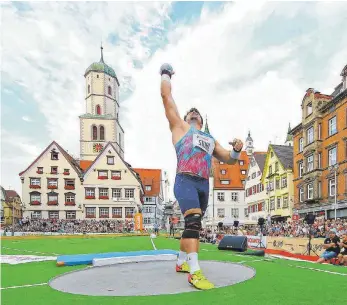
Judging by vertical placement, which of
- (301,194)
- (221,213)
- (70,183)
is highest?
(70,183)

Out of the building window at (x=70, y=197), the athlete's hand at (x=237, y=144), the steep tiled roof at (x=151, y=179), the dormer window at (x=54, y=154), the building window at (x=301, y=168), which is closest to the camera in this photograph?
the athlete's hand at (x=237, y=144)

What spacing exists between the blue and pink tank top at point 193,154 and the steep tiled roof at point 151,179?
60.1 metres

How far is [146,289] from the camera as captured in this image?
480 centimetres

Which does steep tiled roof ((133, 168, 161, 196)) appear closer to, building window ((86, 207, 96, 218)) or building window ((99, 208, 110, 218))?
building window ((99, 208, 110, 218))

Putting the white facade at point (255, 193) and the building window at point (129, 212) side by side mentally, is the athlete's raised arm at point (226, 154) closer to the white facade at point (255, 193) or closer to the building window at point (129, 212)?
the white facade at point (255, 193)

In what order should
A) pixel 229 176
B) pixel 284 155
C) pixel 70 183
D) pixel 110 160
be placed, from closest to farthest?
pixel 284 155
pixel 70 183
pixel 110 160
pixel 229 176

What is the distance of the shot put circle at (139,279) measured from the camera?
4770mm

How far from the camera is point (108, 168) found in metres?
52.3

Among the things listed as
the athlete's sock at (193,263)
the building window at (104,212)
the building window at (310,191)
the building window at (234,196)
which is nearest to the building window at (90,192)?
the building window at (104,212)

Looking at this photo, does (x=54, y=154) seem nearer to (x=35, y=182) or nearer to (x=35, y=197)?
(x=35, y=182)

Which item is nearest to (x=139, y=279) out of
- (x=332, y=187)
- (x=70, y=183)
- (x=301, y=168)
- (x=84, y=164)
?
(x=332, y=187)

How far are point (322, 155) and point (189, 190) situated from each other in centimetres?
3160

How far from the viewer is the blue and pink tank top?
18.6ft

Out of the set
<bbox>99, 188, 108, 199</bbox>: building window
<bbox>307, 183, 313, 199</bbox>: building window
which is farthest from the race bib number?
<bbox>99, 188, 108, 199</bbox>: building window
